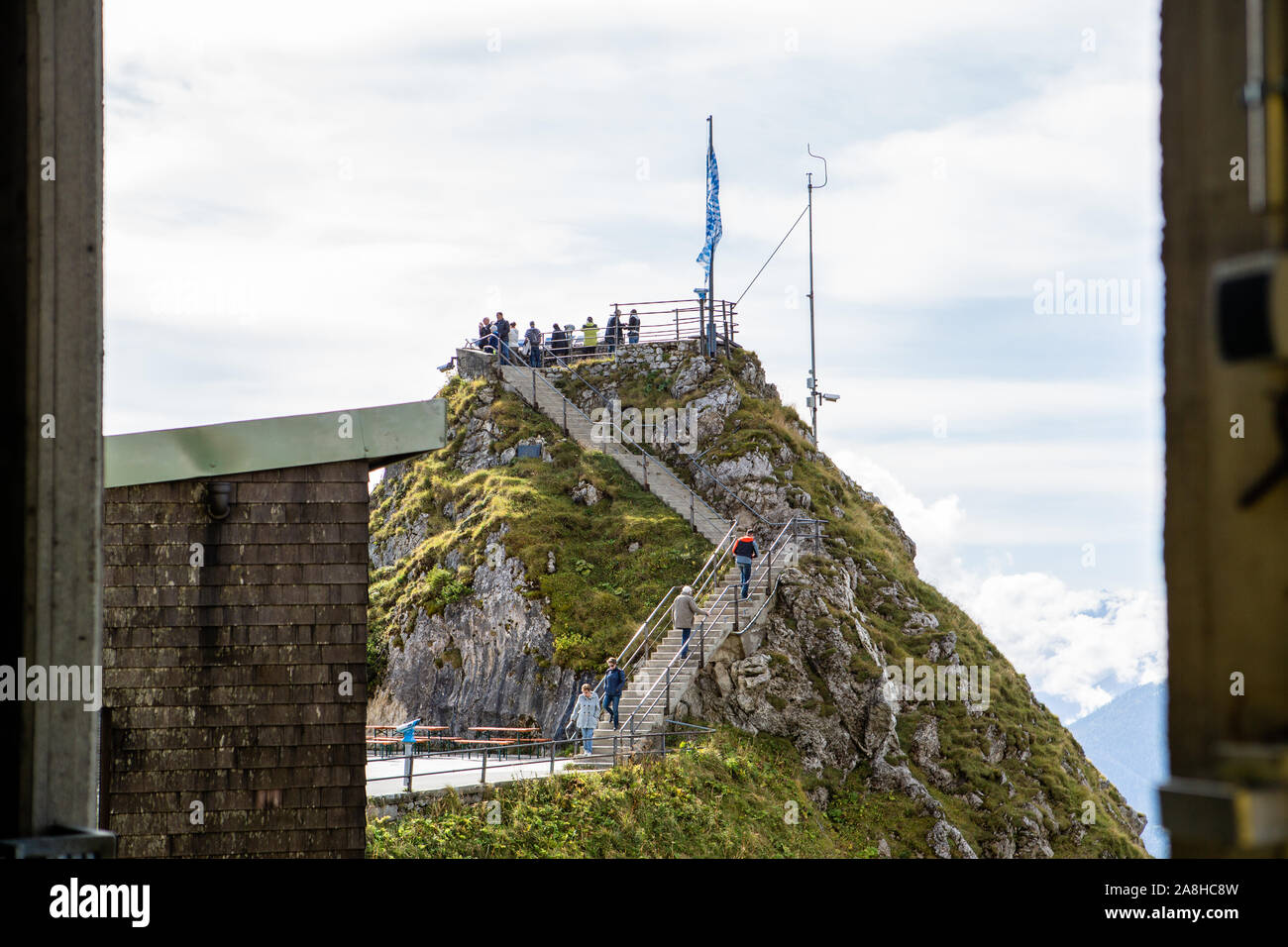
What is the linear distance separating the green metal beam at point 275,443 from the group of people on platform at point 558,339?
23.7 m

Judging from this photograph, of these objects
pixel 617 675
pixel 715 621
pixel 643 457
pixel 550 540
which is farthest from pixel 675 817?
pixel 643 457

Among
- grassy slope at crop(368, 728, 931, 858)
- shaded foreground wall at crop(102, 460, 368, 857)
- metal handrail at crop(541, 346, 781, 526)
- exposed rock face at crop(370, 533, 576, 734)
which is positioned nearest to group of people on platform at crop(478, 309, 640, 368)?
metal handrail at crop(541, 346, 781, 526)

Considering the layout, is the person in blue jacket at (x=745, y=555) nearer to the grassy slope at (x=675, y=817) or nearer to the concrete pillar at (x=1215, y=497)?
the grassy slope at (x=675, y=817)

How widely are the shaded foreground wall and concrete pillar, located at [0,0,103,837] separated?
6.83m

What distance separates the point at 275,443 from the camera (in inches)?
462

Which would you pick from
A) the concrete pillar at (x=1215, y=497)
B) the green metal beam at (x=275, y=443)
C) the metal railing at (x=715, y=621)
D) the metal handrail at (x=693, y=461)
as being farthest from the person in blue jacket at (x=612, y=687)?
the concrete pillar at (x=1215, y=497)

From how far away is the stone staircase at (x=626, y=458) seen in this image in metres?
28.8

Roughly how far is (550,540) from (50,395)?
23.3m

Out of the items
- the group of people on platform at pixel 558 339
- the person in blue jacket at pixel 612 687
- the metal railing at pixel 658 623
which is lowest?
the person in blue jacket at pixel 612 687

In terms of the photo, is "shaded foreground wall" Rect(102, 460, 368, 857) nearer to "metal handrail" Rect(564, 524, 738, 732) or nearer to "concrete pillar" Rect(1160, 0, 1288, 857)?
"concrete pillar" Rect(1160, 0, 1288, 857)

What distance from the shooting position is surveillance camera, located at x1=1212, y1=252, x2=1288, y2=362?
7.48 ft

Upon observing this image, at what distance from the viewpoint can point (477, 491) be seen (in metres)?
31.1
